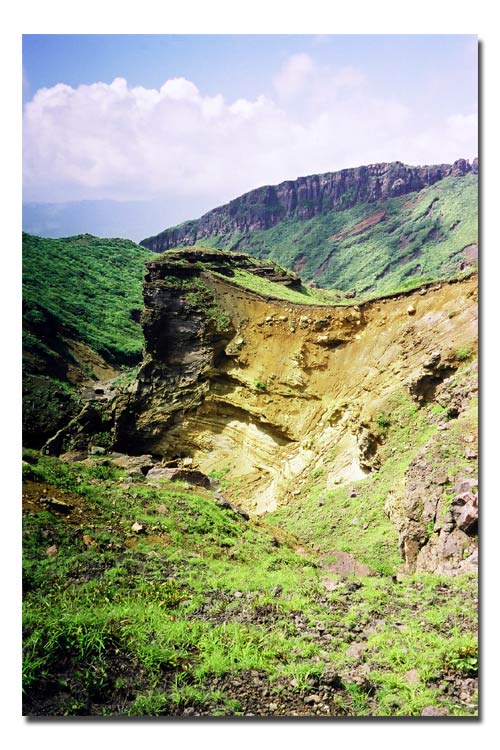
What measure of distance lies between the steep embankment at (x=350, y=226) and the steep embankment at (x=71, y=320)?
2270cm

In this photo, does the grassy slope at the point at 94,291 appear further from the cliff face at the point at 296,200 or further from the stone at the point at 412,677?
the cliff face at the point at 296,200

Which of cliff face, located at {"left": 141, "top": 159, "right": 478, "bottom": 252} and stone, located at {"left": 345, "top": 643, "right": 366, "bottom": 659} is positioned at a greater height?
cliff face, located at {"left": 141, "top": 159, "right": 478, "bottom": 252}

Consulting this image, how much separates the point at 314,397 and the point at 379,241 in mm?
46679

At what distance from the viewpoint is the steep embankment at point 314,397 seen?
7.54 metres

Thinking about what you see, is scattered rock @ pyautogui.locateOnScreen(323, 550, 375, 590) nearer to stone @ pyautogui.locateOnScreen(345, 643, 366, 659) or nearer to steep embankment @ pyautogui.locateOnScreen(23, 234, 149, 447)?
stone @ pyautogui.locateOnScreen(345, 643, 366, 659)

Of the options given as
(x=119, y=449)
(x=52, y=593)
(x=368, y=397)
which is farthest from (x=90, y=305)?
(x=52, y=593)

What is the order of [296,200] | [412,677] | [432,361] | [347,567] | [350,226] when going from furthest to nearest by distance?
[296,200] < [350,226] < [432,361] < [347,567] < [412,677]

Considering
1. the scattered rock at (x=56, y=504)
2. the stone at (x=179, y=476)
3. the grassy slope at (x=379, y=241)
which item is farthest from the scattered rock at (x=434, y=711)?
the grassy slope at (x=379, y=241)

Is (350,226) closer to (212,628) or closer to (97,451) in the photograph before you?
(97,451)

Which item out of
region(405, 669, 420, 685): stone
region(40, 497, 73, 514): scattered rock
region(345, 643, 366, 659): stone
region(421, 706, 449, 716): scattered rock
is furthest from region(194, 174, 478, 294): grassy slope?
region(421, 706, 449, 716): scattered rock

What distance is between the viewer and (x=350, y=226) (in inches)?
2435

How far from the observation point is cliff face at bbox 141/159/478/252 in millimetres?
59906

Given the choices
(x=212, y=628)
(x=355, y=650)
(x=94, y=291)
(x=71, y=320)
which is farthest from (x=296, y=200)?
(x=355, y=650)

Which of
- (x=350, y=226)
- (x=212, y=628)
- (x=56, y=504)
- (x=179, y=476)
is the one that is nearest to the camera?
(x=212, y=628)
